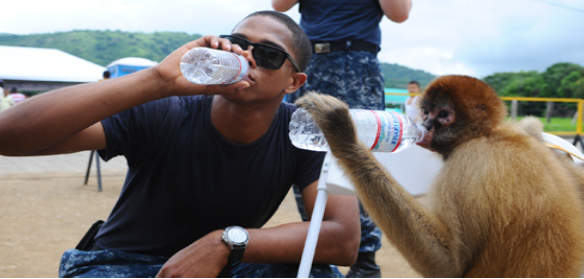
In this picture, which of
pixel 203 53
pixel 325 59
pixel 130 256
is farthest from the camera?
pixel 325 59

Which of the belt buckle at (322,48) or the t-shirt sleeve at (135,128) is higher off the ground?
the belt buckle at (322,48)

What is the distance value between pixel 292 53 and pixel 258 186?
2.17 feet

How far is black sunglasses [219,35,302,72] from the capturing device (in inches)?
75.7

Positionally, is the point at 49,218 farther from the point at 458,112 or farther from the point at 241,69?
the point at 458,112

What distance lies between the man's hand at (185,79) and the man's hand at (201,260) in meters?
0.59

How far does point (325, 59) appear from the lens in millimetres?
3242

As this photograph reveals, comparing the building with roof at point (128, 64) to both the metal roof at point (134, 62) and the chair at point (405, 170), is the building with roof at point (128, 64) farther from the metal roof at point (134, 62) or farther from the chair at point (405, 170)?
the chair at point (405, 170)

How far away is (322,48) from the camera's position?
10.7ft

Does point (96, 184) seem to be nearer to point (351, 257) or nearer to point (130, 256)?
point (130, 256)

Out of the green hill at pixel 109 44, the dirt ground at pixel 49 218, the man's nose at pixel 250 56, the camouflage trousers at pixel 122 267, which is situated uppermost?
the green hill at pixel 109 44

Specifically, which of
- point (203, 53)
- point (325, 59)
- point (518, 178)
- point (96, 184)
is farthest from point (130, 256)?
point (96, 184)

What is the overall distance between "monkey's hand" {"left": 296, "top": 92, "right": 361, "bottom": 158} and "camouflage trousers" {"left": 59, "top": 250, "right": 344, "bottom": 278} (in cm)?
65

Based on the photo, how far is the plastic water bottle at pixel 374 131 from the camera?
1663 millimetres

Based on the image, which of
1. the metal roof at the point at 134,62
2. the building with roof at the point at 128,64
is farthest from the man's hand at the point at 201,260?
the metal roof at the point at 134,62
